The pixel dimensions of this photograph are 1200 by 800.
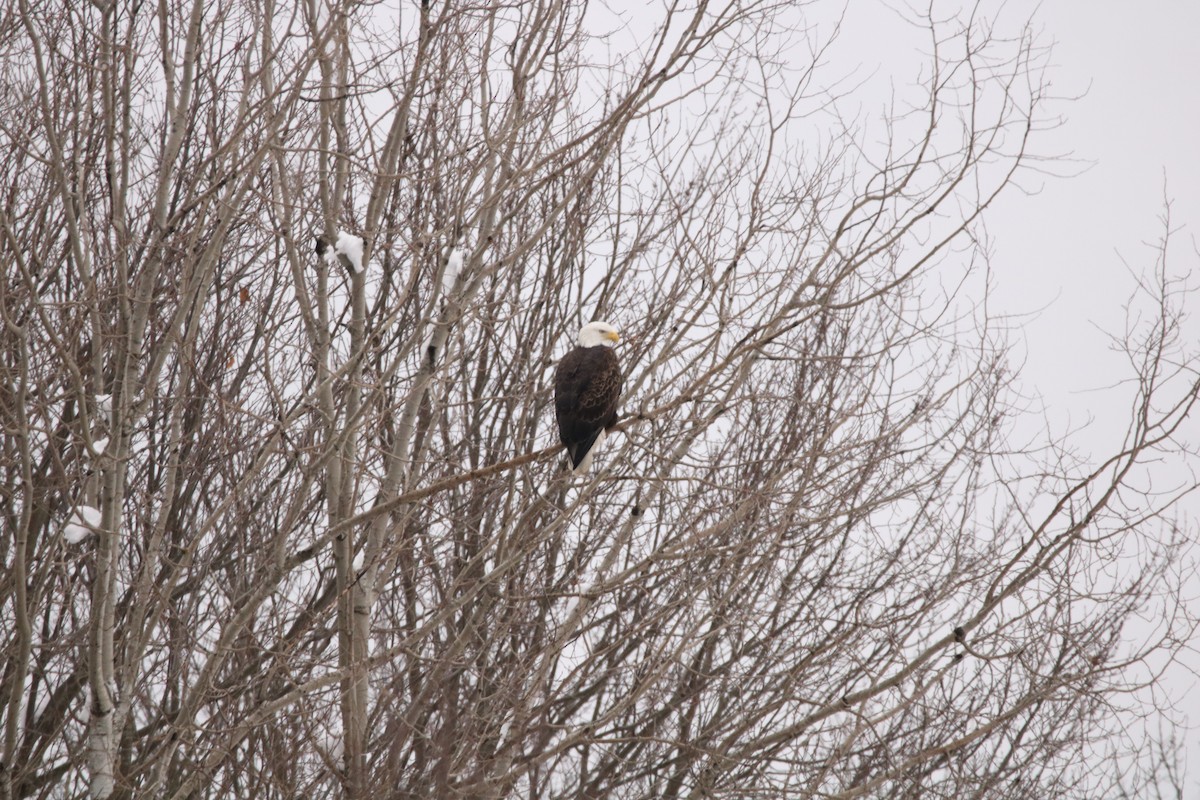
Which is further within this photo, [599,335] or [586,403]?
[599,335]

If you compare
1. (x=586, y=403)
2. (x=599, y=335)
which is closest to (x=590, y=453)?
(x=586, y=403)

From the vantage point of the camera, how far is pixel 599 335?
19.8 feet

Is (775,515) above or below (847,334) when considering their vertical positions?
below

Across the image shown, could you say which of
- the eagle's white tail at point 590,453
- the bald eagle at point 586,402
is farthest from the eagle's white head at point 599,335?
the eagle's white tail at point 590,453

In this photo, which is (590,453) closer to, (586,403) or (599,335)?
(586,403)

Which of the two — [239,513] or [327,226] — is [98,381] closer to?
[239,513]

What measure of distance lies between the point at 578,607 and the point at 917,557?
287 centimetres

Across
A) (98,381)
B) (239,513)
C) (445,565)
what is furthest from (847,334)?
(98,381)

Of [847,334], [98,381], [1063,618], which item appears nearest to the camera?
[98,381]

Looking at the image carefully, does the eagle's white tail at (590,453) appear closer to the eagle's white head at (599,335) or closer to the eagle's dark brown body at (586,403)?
the eagle's dark brown body at (586,403)

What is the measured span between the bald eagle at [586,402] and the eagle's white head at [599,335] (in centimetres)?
15

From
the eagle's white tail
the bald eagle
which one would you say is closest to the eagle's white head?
the bald eagle

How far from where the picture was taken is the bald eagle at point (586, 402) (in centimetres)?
568

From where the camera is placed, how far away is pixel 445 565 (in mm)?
6801
